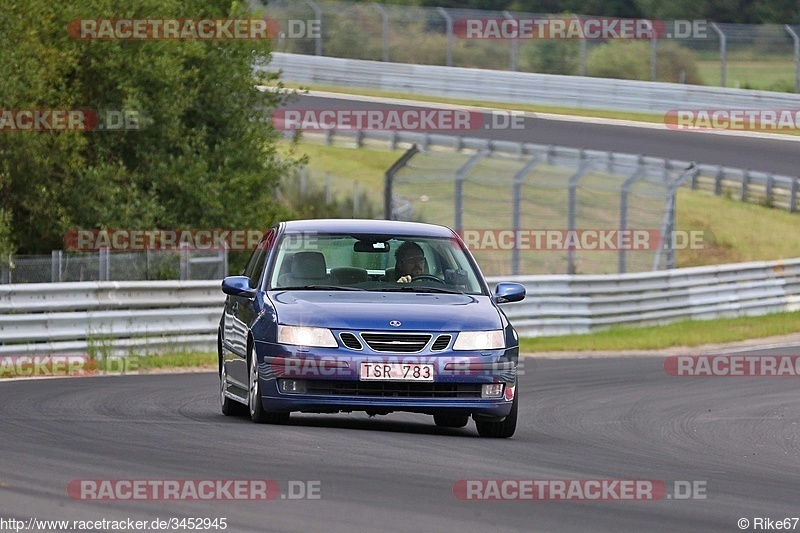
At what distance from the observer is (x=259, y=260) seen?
1179 centimetres

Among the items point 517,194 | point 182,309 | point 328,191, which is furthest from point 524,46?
point 182,309

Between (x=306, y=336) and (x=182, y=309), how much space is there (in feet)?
28.3

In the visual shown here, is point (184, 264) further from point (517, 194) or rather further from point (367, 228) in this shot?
point (367, 228)

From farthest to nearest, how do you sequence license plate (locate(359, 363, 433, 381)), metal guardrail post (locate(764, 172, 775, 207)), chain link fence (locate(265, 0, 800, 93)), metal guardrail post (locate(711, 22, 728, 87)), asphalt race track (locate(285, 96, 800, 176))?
chain link fence (locate(265, 0, 800, 93)) → metal guardrail post (locate(711, 22, 728, 87)) → asphalt race track (locate(285, 96, 800, 176)) → metal guardrail post (locate(764, 172, 775, 207)) → license plate (locate(359, 363, 433, 381))

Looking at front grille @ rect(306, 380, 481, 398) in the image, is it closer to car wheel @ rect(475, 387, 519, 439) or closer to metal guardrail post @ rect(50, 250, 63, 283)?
car wheel @ rect(475, 387, 519, 439)

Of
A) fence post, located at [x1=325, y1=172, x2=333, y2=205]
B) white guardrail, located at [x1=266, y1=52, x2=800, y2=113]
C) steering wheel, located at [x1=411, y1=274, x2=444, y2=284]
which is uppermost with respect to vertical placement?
white guardrail, located at [x1=266, y1=52, x2=800, y2=113]

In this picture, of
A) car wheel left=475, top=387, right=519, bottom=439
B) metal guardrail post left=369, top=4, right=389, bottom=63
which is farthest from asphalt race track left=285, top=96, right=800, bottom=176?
car wheel left=475, top=387, right=519, bottom=439

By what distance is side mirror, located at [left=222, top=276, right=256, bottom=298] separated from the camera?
36.4 feet

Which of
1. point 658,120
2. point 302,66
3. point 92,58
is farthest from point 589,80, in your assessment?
point 92,58

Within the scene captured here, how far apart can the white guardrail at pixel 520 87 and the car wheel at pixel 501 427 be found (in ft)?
100

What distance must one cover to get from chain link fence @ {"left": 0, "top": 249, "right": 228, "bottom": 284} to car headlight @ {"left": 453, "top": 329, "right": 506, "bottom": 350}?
8.67 meters

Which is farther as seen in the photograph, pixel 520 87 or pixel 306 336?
pixel 520 87

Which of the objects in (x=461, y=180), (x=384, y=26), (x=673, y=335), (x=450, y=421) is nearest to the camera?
(x=450, y=421)

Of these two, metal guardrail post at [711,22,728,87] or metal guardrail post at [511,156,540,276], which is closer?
metal guardrail post at [511,156,540,276]
